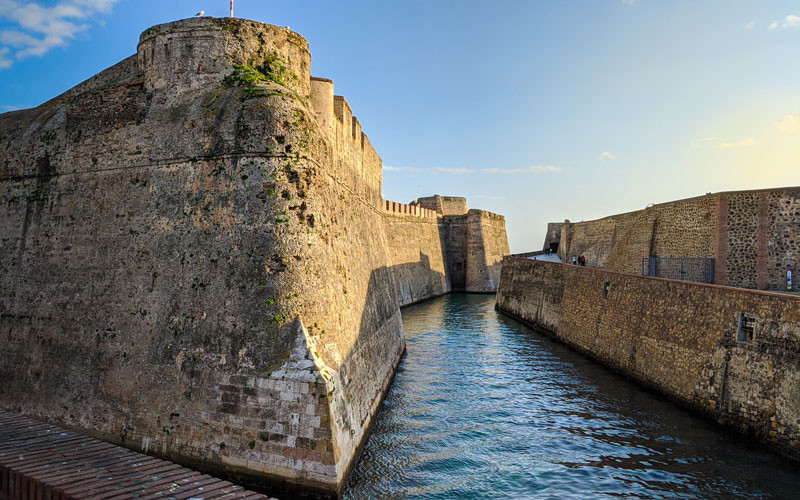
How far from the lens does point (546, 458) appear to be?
9953 mm

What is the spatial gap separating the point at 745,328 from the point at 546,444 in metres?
5.50

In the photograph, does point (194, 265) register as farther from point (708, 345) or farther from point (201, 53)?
point (708, 345)

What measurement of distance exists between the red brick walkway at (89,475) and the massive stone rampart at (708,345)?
34.4 feet

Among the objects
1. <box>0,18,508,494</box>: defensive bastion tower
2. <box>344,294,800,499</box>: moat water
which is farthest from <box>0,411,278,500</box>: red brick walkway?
<box>344,294,800,499</box>: moat water

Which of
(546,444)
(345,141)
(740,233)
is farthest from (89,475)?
(740,233)

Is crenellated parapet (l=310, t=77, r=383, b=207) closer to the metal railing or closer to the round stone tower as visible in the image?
the round stone tower

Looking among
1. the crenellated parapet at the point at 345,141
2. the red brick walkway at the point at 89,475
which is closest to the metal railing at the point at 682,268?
Result: the crenellated parapet at the point at 345,141

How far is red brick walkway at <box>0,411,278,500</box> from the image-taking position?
596 cm

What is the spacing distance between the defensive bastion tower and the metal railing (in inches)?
550

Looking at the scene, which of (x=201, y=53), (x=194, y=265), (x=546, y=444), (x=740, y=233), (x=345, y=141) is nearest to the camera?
(x=194, y=265)

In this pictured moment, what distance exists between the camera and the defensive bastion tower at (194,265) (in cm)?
792

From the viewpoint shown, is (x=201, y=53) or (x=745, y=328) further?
(x=745, y=328)

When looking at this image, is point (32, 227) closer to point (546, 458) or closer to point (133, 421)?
point (133, 421)

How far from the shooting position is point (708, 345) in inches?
450
